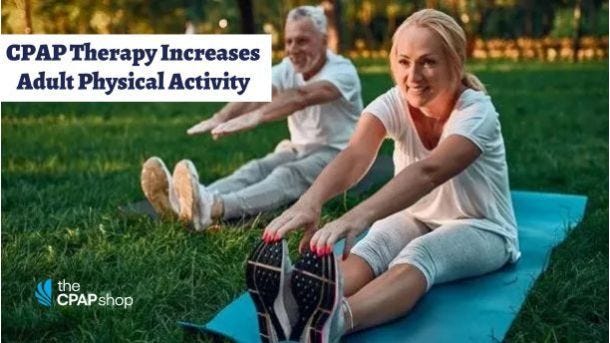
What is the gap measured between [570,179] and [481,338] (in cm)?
190

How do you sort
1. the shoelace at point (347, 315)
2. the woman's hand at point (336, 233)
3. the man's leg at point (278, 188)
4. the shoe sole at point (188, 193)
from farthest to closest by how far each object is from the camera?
the man's leg at point (278, 188), the shoe sole at point (188, 193), the shoelace at point (347, 315), the woman's hand at point (336, 233)

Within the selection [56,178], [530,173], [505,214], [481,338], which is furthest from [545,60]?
[481,338]

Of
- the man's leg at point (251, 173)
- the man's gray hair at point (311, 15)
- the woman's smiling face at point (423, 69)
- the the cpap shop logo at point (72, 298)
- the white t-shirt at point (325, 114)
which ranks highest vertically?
the man's gray hair at point (311, 15)

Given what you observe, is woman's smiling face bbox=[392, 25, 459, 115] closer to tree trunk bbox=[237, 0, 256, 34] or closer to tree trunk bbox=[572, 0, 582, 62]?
tree trunk bbox=[237, 0, 256, 34]

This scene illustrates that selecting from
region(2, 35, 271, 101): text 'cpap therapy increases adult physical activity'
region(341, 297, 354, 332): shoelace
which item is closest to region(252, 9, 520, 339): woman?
region(341, 297, 354, 332): shoelace

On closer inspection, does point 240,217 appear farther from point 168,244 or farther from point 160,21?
point 160,21

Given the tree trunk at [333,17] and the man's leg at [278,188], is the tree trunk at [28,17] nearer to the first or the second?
the man's leg at [278,188]

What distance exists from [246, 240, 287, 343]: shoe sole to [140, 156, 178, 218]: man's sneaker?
1064mm

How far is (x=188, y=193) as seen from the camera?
273cm

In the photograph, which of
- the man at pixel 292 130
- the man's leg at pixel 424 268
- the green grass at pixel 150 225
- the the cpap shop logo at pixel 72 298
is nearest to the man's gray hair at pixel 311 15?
the man at pixel 292 130

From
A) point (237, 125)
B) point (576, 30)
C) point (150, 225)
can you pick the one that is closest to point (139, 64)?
point (237, 125)

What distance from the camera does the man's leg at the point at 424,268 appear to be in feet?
6.28

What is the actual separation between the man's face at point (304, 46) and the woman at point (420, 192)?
0.89 m

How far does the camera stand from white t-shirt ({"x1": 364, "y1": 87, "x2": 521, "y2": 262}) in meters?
2.10
